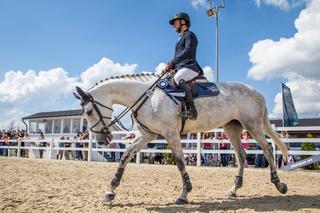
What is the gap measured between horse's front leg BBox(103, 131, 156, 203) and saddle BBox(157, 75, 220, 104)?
34.9 inches

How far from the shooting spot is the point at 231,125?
22.6 feet

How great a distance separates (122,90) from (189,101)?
49.9 inches

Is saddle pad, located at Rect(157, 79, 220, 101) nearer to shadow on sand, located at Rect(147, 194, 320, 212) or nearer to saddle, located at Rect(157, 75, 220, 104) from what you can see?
saddle, located at Rect(157, 75, 220, 104)

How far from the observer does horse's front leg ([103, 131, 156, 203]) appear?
5.42 meters

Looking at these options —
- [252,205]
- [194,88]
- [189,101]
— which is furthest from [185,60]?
[252,205]

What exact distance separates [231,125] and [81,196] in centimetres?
333

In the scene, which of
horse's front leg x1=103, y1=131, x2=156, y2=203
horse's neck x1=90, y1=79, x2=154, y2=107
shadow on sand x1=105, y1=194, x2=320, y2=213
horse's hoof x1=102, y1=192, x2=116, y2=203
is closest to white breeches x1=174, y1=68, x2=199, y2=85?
horse's neck x1=90, y1=79, x2=154, y2=107

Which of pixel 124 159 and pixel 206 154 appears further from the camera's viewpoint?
pixel 206 154

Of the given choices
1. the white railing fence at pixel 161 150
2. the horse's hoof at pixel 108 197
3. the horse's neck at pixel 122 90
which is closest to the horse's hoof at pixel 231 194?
the horse's hoof at pixel 108 197

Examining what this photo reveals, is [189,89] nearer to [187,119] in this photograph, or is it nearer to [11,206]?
[187,119]

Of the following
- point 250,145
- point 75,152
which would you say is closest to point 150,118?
point 250,145

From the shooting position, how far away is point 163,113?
5.51 meters

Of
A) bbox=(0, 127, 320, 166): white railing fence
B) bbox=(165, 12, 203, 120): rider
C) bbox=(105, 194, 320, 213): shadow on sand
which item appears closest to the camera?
bbox=(105, 194, 320, 213): shadow on sand

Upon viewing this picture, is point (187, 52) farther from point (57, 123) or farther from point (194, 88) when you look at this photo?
point (57, 123)
